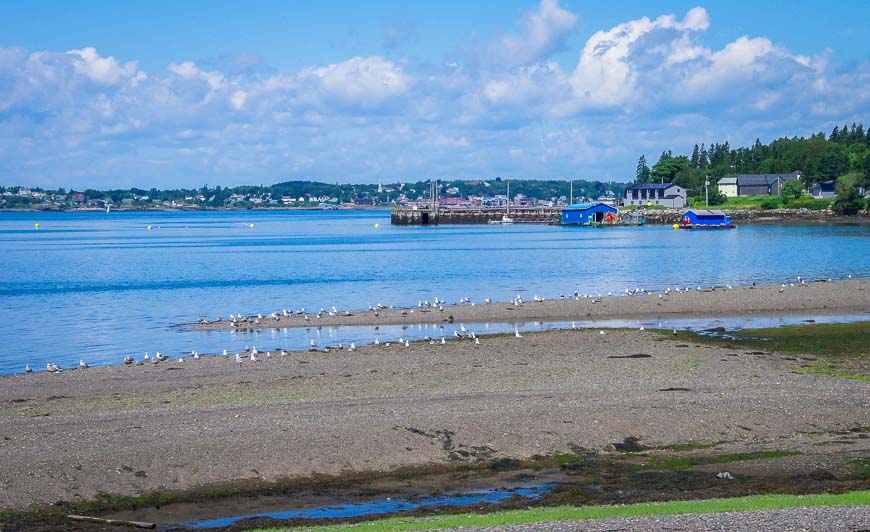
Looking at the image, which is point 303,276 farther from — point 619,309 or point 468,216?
point 468,216

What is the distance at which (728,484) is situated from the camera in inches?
600

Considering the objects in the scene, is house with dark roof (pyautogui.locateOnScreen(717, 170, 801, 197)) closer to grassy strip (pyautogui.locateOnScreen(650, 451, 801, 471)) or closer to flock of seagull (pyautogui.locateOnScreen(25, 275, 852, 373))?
flock of seagull (pyautogui.locateOnScreen(25, 275, 852, 373))

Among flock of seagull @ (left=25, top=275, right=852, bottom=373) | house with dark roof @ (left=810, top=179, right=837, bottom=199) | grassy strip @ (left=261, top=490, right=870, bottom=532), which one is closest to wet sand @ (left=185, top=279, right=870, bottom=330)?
flock of seagull @ (left=25, top=275, right=852, bottom=373)

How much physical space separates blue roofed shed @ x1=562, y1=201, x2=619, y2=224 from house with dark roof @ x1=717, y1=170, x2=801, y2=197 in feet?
97.8

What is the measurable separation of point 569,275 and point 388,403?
40.7 metres

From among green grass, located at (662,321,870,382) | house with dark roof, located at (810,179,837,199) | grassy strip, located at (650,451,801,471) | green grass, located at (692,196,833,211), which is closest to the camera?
grassy strip, located at (650,451,801,471)

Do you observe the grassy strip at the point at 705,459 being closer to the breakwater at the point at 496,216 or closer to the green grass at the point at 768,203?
the breakwater at the point at 496,216

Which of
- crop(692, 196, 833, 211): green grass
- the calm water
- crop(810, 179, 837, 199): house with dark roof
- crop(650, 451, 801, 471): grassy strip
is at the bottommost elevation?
the calm water

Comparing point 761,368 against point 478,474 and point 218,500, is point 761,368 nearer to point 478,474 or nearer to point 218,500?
point 478,474

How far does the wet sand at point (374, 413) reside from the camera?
54.7ft

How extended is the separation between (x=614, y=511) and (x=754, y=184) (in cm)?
16423

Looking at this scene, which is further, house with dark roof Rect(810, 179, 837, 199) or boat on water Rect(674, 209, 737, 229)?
house with dark roof Rect(810, 179, 837, 199)

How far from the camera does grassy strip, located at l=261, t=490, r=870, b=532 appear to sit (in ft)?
42.8

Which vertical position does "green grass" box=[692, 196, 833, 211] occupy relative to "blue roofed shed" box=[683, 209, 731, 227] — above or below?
above
